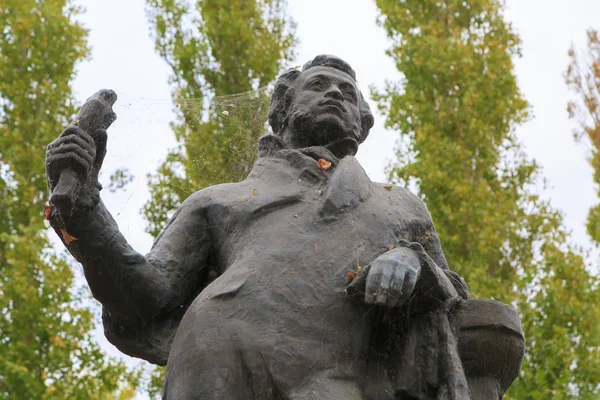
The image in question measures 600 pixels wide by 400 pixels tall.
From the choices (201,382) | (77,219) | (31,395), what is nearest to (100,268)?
(77,219)

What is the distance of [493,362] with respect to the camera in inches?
203

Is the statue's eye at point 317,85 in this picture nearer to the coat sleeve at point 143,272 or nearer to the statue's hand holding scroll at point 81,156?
the coat sleeve at point 143,272

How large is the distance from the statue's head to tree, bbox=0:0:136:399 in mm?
8125

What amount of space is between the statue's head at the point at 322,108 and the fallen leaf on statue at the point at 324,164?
12 centimetres

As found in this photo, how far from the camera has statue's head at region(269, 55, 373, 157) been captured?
5.80 meters

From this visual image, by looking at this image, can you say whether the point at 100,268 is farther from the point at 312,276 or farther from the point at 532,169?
the point at 532,169

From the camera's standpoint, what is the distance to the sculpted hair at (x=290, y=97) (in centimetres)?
600

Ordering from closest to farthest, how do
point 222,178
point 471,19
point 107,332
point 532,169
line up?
point 107,332 < point 222,178 < point 532,169 < point 471,19

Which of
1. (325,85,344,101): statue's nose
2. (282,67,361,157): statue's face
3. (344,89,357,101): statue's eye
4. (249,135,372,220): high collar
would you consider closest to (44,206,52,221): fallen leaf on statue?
(249,135,372,220): high collar

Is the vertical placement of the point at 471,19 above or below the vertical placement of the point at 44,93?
above

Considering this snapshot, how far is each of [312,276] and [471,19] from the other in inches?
520

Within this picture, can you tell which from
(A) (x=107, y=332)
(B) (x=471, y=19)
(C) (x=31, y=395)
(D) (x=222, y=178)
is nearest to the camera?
(A) (x=107, y=332)

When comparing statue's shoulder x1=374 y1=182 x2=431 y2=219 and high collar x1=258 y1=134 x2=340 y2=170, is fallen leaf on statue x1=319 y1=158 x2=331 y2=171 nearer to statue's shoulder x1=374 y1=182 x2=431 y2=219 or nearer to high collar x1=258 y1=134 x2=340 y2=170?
high collar x1=258 y1=134 x2=340 y2=170

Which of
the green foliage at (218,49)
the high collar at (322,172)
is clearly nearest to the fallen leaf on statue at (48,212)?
the high collar at (322,172)
